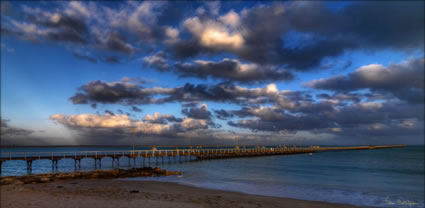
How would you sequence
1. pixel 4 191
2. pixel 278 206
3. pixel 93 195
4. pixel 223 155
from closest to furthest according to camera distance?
pixel 278 206
pixel 93 195
pixel 4 191
pixel 223 155

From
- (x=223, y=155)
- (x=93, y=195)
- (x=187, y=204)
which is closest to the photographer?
(x=187, y=204)

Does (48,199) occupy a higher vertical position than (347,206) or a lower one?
higher

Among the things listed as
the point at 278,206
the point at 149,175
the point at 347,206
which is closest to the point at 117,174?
the point at 149,175

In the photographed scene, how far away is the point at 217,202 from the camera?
18.1m

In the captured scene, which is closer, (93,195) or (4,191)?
(93,195)

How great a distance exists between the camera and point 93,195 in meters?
19.7

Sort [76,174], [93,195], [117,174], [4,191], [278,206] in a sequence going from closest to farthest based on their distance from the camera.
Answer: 1. [278,206]
2. [93,195]
3. [4,191]
4. [76,174]
5. [117,174]

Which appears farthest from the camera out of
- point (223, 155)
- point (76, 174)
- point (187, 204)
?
point (223, 155)

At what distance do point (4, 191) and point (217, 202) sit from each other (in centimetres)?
1693

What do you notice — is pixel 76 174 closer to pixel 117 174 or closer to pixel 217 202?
pixel 117 174

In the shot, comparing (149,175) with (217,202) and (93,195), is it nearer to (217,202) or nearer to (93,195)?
(93,195)

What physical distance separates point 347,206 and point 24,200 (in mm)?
22049

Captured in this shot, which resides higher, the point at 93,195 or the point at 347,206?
the point at 93,195

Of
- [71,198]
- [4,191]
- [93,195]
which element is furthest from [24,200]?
[4,191]
